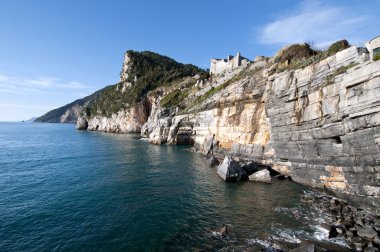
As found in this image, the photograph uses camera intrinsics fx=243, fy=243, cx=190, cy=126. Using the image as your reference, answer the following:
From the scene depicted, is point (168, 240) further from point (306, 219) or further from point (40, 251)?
point (306, 219)

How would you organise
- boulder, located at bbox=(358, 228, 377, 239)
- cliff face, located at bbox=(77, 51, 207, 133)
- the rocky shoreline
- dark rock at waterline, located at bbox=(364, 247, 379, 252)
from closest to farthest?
dark rock at waterline, located at bbox=(364, 247, 379, 252) → the rocky shoreline → boulder, located at bbox=(358, 228, 377, 239) → cliff face, located at bbox=(77, 51, 207, 133)

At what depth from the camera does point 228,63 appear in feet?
278

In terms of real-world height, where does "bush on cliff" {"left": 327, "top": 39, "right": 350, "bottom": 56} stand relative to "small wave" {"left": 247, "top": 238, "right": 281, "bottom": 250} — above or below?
above

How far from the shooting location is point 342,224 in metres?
20.1

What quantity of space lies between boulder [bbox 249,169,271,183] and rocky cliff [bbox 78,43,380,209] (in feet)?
11.4

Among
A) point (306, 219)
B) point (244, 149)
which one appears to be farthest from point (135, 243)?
point (244, 149)

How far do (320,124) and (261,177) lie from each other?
10644 mm

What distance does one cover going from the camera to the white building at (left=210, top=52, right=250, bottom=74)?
75875 millimetres

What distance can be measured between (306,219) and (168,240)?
12345 millimetres

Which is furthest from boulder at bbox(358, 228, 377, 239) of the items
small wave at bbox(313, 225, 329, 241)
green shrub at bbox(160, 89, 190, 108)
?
green shrub at bbox(160, 89, 190, 108)

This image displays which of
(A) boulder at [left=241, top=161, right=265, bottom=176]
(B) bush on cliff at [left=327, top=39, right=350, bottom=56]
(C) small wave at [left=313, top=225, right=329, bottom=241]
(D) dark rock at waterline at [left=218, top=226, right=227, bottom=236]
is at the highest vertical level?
(B) bush on cliff at [left=327, top=39, right=350, bottom=56]

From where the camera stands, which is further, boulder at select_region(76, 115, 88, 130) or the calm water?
boulder at select_region(76, 115, 88, 130)

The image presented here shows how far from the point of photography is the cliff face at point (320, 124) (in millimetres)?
21641

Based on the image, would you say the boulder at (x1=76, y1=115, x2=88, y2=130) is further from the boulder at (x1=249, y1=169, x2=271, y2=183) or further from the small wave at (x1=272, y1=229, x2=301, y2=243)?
the small wave at (x1=272, y1=229, x2=301, y2=243)
